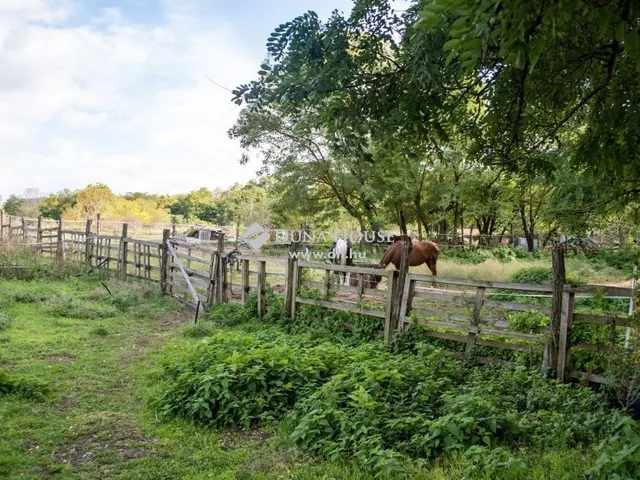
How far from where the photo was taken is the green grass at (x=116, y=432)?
3.31 m

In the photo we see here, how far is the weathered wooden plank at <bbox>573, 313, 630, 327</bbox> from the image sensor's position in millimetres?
4559

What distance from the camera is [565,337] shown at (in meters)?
4.91

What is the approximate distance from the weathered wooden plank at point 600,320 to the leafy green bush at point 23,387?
5556 millimetres

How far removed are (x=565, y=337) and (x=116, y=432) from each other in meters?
4.43

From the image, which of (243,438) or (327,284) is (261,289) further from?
(243,438)

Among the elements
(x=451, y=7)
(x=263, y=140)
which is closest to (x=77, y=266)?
(x=263, y=140)

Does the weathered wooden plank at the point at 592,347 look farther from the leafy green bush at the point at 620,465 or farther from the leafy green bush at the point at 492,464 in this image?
the leafy green bush at the point at 492,464

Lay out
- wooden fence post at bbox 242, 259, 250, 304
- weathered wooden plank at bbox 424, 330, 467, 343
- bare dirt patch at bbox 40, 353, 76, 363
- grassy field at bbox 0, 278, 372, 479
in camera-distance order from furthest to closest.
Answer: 1. wooden fence post at bbox 242, 259, 250, 304
2. bare dirt patch at bbox 40, 353, 76, 363
3. weathered wooden plank at bbox 424, 330, 467, 343
4. grassy field at bbox 0, 278, 372, 479

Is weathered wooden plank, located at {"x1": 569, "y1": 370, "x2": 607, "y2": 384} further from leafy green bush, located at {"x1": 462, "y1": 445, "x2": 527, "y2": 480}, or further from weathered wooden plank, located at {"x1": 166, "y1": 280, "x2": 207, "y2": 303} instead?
weathered wooden plank, located at {"x1": 166, "y1": 280, "x2": 207, "y2": 303}

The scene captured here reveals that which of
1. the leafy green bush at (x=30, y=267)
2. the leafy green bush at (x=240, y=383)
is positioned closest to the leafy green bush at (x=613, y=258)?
the leafy green bush at (x=240, y=383)

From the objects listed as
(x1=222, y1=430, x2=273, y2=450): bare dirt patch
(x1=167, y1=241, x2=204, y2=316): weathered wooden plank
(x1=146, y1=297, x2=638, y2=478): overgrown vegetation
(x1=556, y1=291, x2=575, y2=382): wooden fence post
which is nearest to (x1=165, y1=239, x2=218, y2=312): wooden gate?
(x1=167, y1=241, x2=204, y2=316): weathered wooden plank

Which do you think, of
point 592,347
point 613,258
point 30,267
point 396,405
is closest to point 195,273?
point 30,267

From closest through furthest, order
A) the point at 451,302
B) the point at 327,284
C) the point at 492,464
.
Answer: the point at 492,464, the point at 451,302, the point at 327,284

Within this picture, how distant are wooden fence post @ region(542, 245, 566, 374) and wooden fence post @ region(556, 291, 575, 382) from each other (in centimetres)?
3
